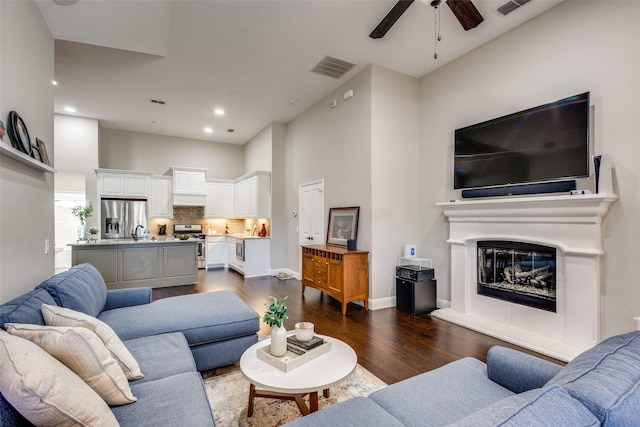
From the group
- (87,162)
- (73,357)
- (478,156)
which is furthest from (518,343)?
(87,162)

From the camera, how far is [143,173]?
7.55 metres

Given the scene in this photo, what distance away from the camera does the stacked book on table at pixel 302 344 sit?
1.94 m

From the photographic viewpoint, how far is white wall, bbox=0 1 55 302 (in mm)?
2127

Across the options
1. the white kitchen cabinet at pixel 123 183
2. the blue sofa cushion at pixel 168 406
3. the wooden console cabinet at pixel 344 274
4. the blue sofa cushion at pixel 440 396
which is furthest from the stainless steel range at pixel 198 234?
the blue sofa cushion at pixel 440 396

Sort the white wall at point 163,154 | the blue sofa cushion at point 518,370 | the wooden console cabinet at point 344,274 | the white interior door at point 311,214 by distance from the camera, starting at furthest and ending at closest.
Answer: the white wall at point 163,154 < the white interior door at point 311,214 < the wooden console cabinet at point 344,274 < the blue sofa cushion at point 518,370

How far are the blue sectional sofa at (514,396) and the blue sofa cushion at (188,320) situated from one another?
4.96ft

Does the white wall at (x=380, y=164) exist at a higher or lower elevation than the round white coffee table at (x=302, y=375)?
higher

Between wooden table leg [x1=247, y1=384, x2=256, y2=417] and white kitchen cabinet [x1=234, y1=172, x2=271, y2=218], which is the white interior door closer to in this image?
white kitchen cabinet [x1=234, y1=172, x2=271, y2=218]

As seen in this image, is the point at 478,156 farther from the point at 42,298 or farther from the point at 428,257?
the point at 42,298

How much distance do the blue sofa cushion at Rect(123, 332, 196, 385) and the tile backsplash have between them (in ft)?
17.7

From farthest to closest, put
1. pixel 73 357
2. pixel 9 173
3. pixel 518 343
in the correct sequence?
1. pixel 518 343
2. pixel 9 173
3. pixel 73 357

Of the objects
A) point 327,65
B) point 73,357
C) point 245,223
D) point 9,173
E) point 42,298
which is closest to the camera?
point 73,357

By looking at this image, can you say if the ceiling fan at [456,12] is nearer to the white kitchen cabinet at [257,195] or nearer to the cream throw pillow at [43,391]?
the cream throw pillow at [43,391]

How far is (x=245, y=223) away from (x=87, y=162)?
3.94 m
